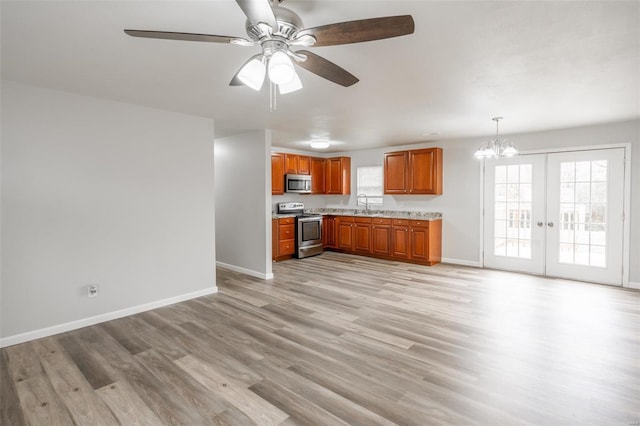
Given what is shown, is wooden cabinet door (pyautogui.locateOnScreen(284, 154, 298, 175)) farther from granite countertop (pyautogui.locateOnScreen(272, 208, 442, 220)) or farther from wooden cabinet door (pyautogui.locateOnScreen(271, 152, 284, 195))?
granite countertop (pyautogui.locateOnScreen(272, 208, 442, 220))

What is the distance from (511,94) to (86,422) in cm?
447

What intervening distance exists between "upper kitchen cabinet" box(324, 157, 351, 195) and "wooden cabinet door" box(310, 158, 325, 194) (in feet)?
0.33

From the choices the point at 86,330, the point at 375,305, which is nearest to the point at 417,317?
the point at 375,305

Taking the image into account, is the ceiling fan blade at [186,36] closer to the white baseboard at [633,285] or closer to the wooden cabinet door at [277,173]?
the wooden cabinet door at [277,173]

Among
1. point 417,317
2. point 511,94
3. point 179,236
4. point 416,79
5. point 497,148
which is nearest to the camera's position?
point 416,79

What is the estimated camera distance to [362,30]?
1.55 metres

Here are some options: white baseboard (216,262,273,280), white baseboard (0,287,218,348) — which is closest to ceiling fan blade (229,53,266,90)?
white baseboard (0,287,218,348)

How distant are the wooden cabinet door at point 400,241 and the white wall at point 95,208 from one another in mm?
3777

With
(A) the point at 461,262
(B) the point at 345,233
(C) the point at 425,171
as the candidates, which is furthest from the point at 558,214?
(B) the point at 345,233

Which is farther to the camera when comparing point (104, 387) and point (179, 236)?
point (179, 236)

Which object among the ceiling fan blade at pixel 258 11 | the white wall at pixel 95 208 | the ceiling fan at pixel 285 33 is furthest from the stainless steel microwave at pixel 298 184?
the ceiling fan blade at pixel 258 11

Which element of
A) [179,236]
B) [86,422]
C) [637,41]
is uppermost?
[637,41]

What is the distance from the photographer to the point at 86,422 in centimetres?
203

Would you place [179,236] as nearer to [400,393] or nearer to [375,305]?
[375,305]
